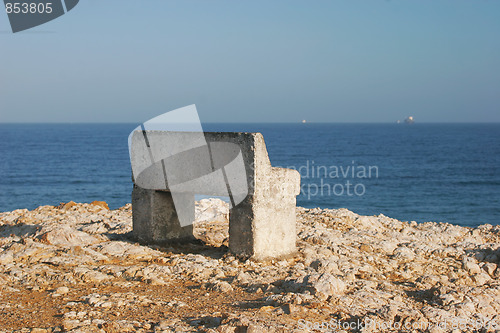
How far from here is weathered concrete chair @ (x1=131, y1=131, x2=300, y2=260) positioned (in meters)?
6.95

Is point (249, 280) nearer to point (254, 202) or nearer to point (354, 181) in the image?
point (254, 202)

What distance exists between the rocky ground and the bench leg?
0.99 ft

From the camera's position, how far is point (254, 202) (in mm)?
6984

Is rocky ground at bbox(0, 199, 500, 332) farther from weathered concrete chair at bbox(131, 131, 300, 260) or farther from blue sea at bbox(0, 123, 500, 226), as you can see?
blue sea at bbox(0, 123, 500, 226)

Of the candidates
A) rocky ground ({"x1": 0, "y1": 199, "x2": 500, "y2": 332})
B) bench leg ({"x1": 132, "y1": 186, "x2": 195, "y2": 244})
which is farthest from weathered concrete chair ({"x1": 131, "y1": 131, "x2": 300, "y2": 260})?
rocky ground ({"x1": 0, "y1": 199, "x2": 500, "y2": 332})

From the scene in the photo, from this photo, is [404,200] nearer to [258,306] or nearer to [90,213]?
[90,213]

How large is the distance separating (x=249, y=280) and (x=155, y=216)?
7.43ft

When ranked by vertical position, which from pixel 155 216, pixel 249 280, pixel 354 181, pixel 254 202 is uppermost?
pixel 254 202

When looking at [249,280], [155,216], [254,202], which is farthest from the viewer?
[155,216]

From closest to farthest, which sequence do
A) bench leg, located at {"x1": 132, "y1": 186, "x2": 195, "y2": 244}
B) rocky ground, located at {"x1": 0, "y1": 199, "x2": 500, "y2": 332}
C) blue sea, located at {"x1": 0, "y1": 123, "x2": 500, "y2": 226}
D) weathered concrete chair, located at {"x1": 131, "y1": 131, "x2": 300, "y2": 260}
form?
rocky ground, located at {"x1": 0, "y1": 199, "x2": 500, "y2": 332}
weathered concrete chair, located at {"x1": 131, "y1": 131, "x2": 300, "y2": 260}
bench leg, located at {"x1": 132, "y1": 186, "x2": 195, "y2": 244}
blue sea, located at {"x1": 0, "y1": 123, "x2": 500, "y2": 226}

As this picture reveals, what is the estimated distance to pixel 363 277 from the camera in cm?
671

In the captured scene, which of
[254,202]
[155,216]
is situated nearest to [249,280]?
[254,202]

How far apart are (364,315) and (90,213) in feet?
22.0

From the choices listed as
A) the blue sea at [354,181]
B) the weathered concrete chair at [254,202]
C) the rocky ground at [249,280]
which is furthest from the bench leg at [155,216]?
the blue sea at [354,181]
